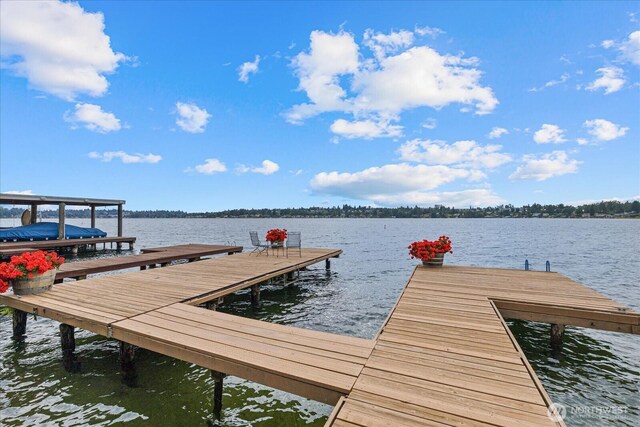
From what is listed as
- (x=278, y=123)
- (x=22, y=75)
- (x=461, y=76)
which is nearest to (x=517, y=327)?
(x=461, y=76)

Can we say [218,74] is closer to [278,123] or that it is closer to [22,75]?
[278,123]

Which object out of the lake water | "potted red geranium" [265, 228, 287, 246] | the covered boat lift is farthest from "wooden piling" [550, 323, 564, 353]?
the covered boat lift

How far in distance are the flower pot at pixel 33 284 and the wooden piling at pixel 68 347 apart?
125cm

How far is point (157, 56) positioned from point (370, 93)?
13671mm

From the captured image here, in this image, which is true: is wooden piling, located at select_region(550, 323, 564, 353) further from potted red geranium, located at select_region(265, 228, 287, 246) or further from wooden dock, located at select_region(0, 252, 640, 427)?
potted red geranium, located at select_region(265, 228, 287, 246)

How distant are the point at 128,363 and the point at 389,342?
12.1 ft

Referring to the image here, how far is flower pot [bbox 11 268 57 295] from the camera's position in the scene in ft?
17.0

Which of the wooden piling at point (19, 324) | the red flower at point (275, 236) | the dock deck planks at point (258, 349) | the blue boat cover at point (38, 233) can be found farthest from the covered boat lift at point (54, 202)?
the dock deck planks at point (258, 349)

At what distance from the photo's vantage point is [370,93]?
17.7 meters

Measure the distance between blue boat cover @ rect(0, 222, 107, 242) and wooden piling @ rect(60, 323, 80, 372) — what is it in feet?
58.4

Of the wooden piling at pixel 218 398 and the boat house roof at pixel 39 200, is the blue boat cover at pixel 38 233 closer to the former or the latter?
the boat house roof at pixel 39 200

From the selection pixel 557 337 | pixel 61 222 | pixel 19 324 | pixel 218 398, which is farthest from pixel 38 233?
pixel 557 337

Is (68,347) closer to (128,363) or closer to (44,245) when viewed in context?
(128,363)

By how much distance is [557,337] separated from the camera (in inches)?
214
